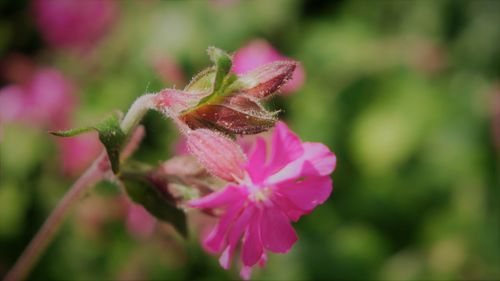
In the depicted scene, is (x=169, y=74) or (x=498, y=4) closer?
(x=169, y=74)

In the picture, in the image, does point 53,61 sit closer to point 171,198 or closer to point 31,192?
point 31,192

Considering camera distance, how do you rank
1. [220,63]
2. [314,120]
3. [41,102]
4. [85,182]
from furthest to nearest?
[314,120] → [41,102] → [85,182] → [220,63]

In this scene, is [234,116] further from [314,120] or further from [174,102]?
[314,120]

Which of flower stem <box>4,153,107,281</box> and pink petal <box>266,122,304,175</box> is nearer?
pink petal <box>266,122,304,175</box>

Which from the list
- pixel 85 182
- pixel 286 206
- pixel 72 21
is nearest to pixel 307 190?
pixel 286 206

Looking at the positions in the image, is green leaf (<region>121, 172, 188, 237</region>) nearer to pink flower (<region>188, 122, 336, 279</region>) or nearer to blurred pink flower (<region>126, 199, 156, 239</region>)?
pink flower (<region>188, 122, 336, 279</region>)

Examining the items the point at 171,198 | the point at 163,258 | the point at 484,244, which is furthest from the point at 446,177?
the point at 171,198

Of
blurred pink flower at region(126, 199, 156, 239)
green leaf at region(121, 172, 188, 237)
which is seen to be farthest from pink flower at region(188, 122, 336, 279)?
blurred pink flower at region(126, 199, 156, 239)
